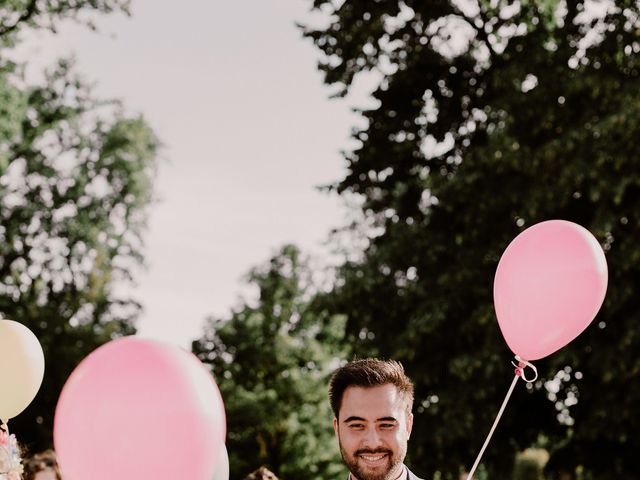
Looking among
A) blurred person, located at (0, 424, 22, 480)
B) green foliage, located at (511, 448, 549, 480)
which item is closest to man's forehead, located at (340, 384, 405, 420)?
blurred person, located at (0, 424, 22, 480)

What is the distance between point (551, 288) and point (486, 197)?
6.78m

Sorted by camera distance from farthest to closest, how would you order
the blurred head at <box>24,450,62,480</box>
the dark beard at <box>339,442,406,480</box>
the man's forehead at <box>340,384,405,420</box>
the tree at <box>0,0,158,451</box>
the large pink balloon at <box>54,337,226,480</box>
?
the tree at <box>0,0,158,451</box> < the blurred head at <box>24,450,62,480</box> < the man's forehead at <box>340,384,405,420</box> < the dark beard at <box>339,442,406,480</box> < the large pink balloon at <box>54,337,226,480</box>

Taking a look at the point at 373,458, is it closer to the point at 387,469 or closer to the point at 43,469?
the point at 387,469

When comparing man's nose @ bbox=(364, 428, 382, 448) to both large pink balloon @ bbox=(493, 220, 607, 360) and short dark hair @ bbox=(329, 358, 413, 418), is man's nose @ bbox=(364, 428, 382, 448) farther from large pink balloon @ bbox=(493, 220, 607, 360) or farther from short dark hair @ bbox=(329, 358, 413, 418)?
large pink balloon @ bbox=(493, 220, 607, 360)

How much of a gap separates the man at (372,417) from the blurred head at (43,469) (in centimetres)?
267

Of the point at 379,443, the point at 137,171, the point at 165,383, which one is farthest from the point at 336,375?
the point at 137,171

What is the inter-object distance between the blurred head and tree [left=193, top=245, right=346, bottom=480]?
18.2 metres

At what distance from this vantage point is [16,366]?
189 inches

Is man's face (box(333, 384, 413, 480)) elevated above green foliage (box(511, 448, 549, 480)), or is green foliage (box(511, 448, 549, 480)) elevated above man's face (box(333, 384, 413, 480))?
green foliage (box(511, 448, 549, 480))

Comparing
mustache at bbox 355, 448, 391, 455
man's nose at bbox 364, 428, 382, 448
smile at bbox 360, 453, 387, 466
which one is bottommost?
smile at bbox 360, 453, 387, 466

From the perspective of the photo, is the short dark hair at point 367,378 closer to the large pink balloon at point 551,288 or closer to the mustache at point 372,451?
the mustache at point 372,451

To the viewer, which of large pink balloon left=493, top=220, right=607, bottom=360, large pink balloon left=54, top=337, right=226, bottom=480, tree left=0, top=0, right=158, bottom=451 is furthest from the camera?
tree left=0, top=0, right=158, bottom=451

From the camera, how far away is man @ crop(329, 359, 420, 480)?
3.15m

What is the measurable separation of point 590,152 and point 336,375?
7.30 m
